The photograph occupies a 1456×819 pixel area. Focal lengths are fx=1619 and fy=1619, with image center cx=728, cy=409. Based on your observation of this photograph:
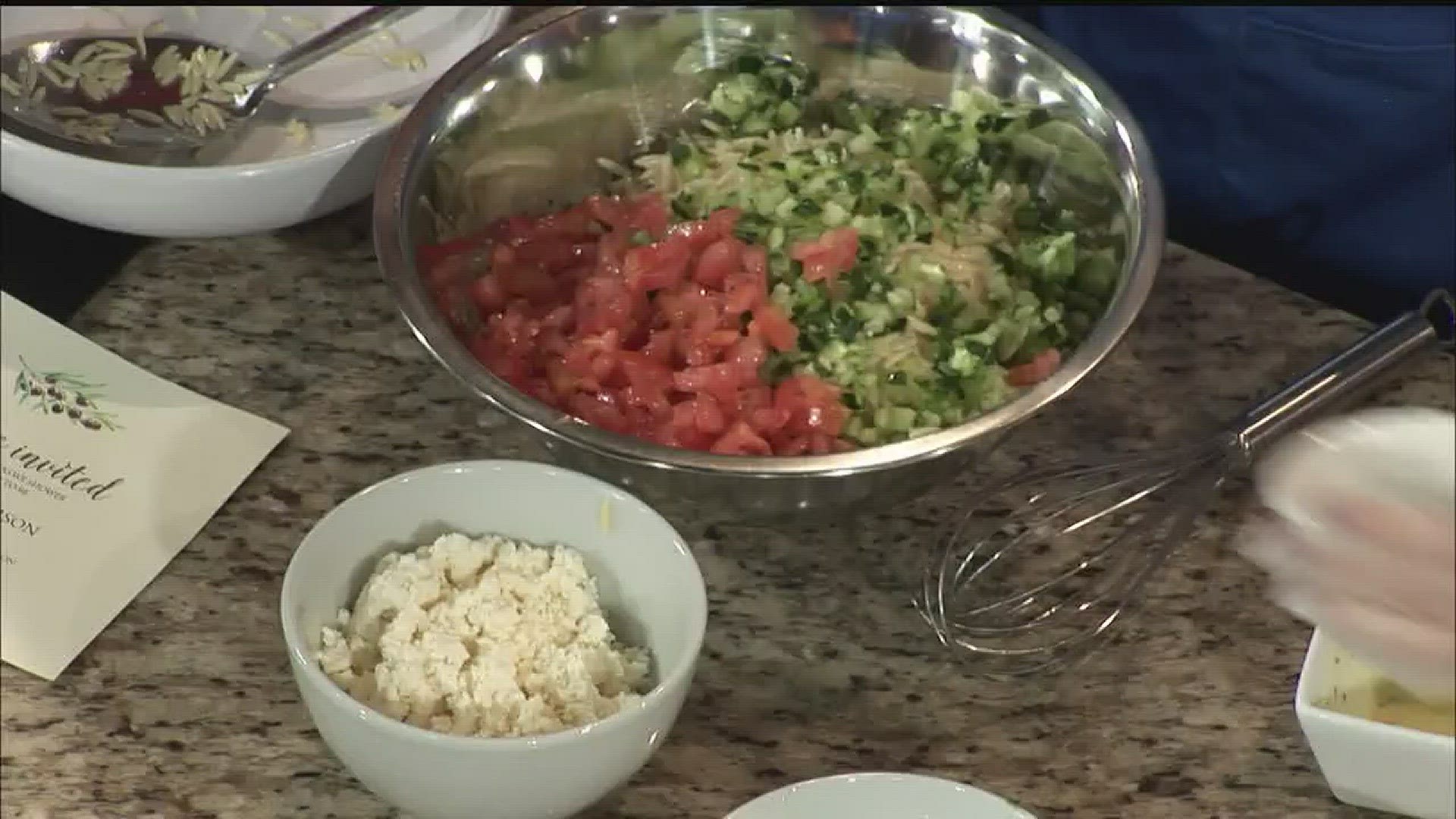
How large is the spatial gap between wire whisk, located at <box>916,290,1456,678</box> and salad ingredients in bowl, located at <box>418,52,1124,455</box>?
0.09m

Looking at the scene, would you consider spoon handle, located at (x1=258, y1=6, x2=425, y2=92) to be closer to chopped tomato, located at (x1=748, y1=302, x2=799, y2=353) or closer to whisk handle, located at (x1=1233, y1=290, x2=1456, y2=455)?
chopped tomato, located at (x1=748, y1=302, x2=799, y2=353)

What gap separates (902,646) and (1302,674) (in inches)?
9.2

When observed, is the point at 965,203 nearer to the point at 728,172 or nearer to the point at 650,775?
the point at 728,172

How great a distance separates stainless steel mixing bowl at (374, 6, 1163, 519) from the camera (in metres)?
0.90

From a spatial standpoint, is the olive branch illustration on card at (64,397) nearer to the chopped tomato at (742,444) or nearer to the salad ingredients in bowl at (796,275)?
the salad ingredients in bowl at (796,275)

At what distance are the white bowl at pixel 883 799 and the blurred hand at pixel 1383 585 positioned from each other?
0.56ft

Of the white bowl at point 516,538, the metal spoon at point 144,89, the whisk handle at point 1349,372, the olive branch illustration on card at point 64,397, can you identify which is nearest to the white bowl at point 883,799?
the white bowl at point 516,538

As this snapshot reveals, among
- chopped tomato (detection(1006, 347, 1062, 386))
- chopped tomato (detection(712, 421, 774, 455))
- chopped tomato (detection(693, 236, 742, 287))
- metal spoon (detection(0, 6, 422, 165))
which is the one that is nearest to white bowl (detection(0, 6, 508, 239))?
metal spoon (detection(0, 6, 422, 165))

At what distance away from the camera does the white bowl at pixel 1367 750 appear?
78 centimetres

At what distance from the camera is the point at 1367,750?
0.80 metres

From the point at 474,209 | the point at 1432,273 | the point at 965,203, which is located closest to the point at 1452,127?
the point at 1432,273

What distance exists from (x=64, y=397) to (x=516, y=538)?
354mm

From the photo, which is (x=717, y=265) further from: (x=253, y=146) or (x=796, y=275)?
(x=253, y=146)

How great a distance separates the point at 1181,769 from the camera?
0.90m
